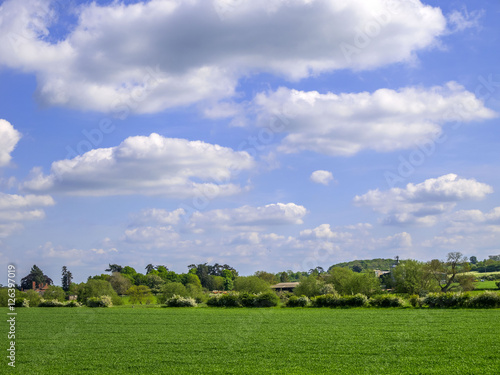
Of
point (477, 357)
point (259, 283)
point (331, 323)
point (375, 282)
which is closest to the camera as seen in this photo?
point (477, 357)

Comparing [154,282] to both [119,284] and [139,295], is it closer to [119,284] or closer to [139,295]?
[119,284]

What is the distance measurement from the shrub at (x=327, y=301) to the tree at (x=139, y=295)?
55.1 metres

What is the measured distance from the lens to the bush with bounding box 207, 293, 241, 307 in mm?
49219

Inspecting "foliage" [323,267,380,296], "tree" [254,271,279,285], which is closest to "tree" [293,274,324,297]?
"foliage" [323,267,380,296]

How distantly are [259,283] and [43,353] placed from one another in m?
68.1

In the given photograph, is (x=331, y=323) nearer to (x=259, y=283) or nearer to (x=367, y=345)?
(x=367, y=345)

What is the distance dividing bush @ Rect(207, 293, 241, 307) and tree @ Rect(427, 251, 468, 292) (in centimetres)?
5048

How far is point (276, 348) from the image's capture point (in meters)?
19.1

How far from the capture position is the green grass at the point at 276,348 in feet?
50.3

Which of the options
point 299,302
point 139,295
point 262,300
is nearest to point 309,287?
point 262,300

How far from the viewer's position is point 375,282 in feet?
206

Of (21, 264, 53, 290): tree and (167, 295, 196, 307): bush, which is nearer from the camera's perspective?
(167, 295, 196, 307): bush

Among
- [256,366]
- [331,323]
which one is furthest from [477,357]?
[331,323]

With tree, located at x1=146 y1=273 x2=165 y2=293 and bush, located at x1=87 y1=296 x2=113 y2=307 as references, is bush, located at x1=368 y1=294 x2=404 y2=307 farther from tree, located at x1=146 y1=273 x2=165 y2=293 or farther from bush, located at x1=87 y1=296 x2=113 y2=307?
tree, located at x1=146 y1=273 x2=165 y2=293
